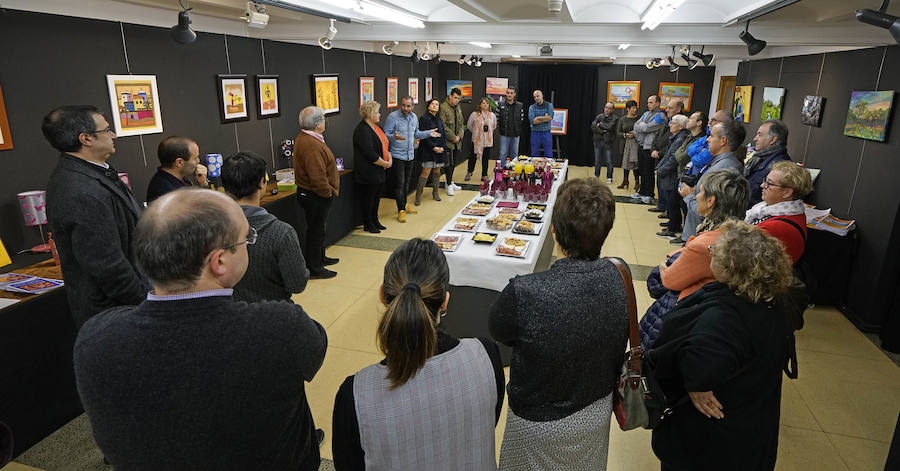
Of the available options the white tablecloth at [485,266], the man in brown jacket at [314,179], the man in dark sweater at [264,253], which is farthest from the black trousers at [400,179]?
the man in dark sweater at [264,253]

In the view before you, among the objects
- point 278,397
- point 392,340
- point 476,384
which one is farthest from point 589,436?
point 278,397

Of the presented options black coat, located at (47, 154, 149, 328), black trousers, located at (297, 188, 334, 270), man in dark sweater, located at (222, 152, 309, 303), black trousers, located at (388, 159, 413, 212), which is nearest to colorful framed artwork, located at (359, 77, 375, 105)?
black trousers, located at (388, 159, 413, 212)

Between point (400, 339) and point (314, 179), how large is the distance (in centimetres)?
394


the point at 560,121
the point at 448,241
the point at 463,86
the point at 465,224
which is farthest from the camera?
the point at 560,121

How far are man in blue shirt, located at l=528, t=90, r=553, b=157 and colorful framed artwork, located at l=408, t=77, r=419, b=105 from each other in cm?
245

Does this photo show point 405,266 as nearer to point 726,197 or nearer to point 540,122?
point 726,197

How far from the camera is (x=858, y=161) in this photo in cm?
477

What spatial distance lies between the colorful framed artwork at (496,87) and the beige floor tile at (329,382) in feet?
32.4

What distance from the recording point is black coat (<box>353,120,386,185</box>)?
20.0ft

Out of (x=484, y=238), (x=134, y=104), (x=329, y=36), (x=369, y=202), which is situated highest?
(x=329, y=36)

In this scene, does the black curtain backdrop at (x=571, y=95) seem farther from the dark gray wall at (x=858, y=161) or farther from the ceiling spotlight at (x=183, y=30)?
the ceiling spotlight at (x=183, y=30)

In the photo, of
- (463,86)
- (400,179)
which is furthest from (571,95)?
(400,179)

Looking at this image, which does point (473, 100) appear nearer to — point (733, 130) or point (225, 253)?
point (733, 130)

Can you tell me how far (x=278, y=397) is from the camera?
1.17 meters
